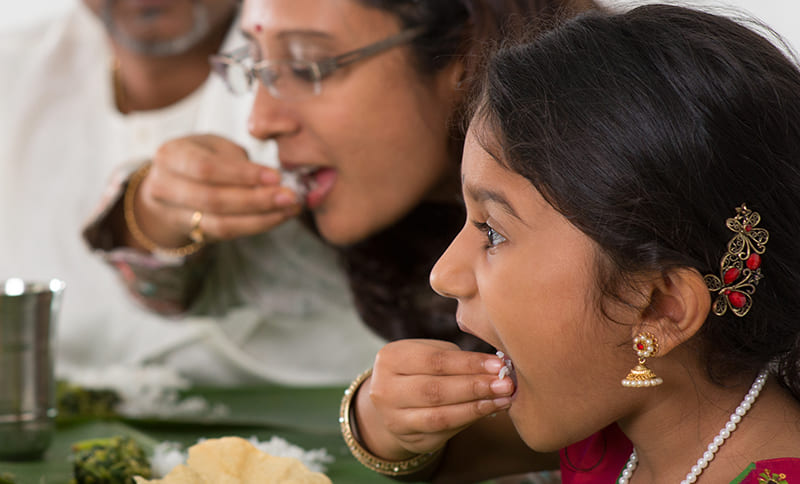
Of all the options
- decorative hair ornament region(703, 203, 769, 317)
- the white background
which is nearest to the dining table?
decorative hair ornament region(703, 203, 769, 317)

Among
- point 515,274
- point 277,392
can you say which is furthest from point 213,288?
point 515,274

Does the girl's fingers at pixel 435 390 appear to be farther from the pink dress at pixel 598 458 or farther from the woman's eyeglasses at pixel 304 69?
the woman's eyeglasses at pixel 304 69

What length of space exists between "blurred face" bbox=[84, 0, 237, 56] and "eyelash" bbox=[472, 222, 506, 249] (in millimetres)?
1185

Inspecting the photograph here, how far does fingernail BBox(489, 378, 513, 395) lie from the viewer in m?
0.76

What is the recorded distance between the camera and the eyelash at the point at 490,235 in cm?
75

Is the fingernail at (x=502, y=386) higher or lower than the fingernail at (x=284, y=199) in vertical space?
higher

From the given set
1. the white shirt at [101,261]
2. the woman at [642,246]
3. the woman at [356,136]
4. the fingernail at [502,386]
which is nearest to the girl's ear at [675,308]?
the woman at [642,246]

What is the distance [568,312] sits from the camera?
0.71 metres

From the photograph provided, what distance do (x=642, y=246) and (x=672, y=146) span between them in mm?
78

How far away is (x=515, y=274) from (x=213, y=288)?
1.10m

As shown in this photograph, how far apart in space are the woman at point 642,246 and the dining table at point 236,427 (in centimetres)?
32

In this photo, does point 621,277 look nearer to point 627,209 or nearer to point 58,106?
point 627,209

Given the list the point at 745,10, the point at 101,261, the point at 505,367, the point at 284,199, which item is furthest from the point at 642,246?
the point at 101,261

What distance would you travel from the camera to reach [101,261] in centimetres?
193
